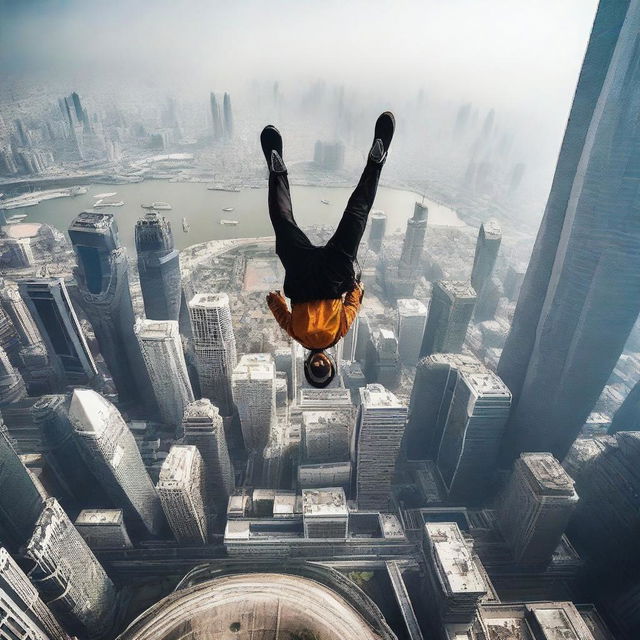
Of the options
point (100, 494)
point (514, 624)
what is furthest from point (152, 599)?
point (514, 624)

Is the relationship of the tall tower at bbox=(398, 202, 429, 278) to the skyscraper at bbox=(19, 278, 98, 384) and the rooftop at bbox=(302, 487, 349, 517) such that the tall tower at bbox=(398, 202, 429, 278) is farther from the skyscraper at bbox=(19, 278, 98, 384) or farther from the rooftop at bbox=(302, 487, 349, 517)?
the skyscraper at bbox=(19, 278, 98, 384)

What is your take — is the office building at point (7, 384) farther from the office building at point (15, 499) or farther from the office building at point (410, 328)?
the office building at point (410, 328)

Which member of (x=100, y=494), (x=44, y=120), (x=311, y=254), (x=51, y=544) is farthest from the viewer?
(x=44, y=120)

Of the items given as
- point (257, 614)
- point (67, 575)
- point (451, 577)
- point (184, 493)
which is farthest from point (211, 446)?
point (451, 577)

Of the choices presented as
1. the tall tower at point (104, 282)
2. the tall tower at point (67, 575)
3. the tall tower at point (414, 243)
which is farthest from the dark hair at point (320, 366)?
the tall tower at point (414, 243)

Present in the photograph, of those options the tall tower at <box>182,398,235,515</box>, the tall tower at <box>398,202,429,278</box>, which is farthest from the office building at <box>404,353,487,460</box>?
the tall tower at <box>398,202,429,278</box>

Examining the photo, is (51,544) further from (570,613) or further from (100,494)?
(570,613)

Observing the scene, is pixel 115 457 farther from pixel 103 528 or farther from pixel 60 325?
pixel 60 325
